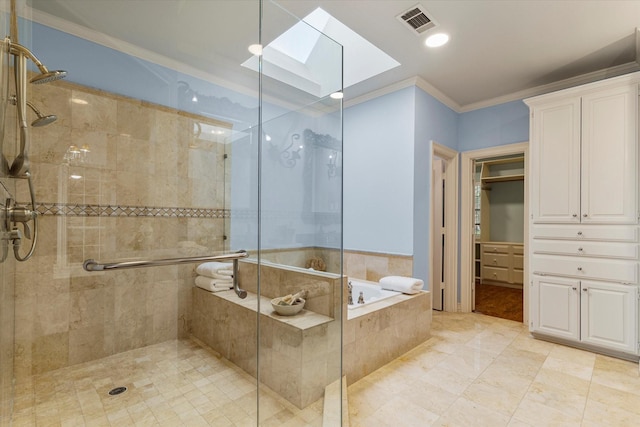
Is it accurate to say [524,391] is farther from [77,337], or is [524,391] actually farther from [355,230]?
[77,337]

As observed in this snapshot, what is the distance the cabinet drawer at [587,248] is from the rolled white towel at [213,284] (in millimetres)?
2881

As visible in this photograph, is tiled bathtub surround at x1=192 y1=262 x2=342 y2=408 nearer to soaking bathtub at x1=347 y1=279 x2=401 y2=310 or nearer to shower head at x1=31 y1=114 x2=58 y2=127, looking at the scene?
soaking bathtub at x1=347 y1=279 x2=401 y2=310

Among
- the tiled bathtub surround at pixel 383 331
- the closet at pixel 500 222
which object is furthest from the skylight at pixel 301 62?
the closet at pixel 500 222

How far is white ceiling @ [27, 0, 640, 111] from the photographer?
1.99m

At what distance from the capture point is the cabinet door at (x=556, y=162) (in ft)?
8.72

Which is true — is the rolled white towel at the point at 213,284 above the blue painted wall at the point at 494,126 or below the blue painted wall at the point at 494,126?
below

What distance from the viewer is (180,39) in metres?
2.19

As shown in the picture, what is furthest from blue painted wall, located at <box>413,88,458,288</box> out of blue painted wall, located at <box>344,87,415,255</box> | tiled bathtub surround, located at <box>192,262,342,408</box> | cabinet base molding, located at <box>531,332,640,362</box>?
tiled bathtub surround, located at <box>192,262,342,408</box>

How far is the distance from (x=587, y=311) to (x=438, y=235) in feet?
5.17

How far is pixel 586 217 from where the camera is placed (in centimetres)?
259

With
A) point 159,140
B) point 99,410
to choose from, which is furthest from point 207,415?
point 159,140

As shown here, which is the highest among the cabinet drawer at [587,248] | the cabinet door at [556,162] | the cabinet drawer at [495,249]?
the cabinet door at [556,162]

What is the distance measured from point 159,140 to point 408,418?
2530 mm

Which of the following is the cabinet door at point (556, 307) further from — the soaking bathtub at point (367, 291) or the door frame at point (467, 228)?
the soaking bathtub at point (367, 291)
